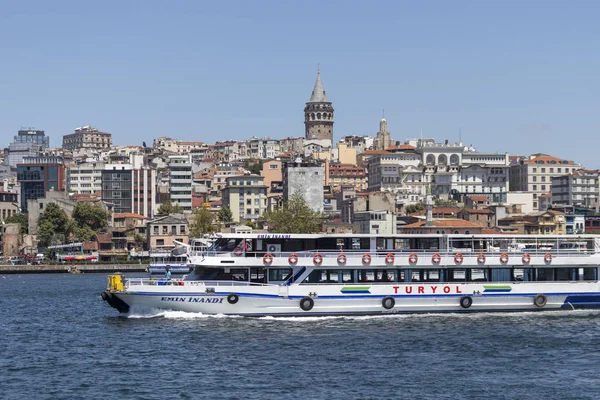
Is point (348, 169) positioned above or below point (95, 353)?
Result: above

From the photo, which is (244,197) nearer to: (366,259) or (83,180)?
(83,180)

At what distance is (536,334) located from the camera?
3656 centimetres

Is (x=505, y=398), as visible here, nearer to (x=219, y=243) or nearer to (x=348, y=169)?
(x=219, y=243)

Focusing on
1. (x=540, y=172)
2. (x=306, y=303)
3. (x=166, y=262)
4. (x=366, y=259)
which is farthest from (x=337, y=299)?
(x=540, y=172)

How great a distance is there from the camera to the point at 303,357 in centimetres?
3188

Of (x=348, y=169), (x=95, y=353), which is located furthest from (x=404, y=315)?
(x=348, y=169)

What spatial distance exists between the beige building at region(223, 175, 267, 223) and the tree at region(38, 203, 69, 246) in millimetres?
24603

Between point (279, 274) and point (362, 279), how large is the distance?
3122 millimetres

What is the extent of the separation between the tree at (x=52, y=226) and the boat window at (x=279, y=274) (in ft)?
254

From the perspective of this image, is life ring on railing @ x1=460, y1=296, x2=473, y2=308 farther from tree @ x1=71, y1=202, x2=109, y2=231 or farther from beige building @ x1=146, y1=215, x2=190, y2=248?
tree @ x1=71, y1=202, x2=109, y2=231

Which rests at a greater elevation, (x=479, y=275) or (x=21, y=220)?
(x=21, y=220)

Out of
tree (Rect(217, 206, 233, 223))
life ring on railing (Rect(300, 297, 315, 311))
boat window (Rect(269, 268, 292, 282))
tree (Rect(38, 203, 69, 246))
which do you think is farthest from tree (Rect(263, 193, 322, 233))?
life ring on railing (Rect(300, 297, 315, 311))

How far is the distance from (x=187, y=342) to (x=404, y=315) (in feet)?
31.1

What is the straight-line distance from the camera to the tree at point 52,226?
114500mm
